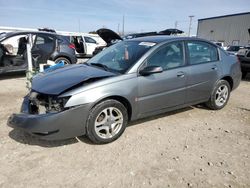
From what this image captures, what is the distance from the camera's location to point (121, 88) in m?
3.63

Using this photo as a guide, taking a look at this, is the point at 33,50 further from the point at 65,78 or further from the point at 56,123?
the point at 56,123

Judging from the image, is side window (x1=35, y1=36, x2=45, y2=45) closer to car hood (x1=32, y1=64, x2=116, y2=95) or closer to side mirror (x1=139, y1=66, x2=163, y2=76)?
car hood (x1=32, y1=64, x2=116, y2=95)

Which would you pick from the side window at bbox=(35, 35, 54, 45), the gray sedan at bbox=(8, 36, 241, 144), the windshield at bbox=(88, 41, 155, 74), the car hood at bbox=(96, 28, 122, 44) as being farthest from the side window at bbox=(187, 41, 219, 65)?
the car hood at bbox=(96, 28, 122, 44)

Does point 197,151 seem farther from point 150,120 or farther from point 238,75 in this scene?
point 238,75

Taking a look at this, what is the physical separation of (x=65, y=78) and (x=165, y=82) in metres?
1.60

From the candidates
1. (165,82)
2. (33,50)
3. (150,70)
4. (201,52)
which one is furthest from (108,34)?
(150,70)

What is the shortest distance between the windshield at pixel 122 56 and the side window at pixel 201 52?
0.88 m

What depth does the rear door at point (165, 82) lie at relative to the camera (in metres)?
3.92

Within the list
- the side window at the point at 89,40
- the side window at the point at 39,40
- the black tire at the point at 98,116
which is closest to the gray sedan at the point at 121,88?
the black tire at the point at 98,116

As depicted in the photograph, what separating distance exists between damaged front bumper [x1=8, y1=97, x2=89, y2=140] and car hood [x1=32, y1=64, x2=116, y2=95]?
0.32 meters

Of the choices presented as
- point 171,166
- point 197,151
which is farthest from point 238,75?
point 171,166

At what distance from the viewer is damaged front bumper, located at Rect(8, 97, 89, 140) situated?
3.19 m

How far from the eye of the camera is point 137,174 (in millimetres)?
2934

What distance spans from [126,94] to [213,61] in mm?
2260
